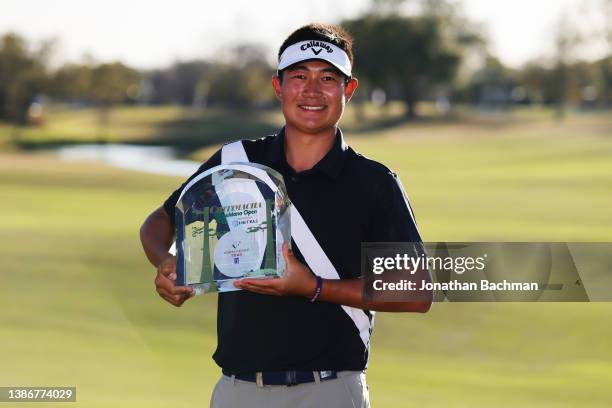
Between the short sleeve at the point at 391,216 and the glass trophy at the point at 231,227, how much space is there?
31 centimetres

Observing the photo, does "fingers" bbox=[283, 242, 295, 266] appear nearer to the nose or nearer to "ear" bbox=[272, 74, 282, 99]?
the nose

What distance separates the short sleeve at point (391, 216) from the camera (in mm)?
3871

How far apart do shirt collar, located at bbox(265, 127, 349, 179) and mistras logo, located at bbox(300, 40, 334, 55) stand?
0.29m

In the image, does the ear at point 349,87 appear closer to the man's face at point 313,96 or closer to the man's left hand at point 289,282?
the man's face at point 313,96

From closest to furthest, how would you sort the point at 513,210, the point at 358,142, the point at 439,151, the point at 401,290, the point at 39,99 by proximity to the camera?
the point at 401,290, the point at 513,210, the point at 439,151, the point at 358,142, the point at 39,99

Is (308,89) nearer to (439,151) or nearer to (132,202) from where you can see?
(132,202)

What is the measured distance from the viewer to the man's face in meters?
4.05

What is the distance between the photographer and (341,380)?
12.9 feet

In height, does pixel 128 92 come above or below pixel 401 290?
above

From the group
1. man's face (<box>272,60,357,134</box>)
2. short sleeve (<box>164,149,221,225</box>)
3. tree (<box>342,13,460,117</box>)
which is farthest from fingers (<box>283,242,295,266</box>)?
tree (<box>342,13,460,117</box>)

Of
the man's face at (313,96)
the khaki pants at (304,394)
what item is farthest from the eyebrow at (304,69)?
the khaki pants at (304,394)

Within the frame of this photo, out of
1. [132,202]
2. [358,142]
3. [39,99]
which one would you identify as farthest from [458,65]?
[132,202]

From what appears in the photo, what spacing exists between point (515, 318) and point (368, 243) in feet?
30.1

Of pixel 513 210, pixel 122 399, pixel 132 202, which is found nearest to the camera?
pixel 122 399
